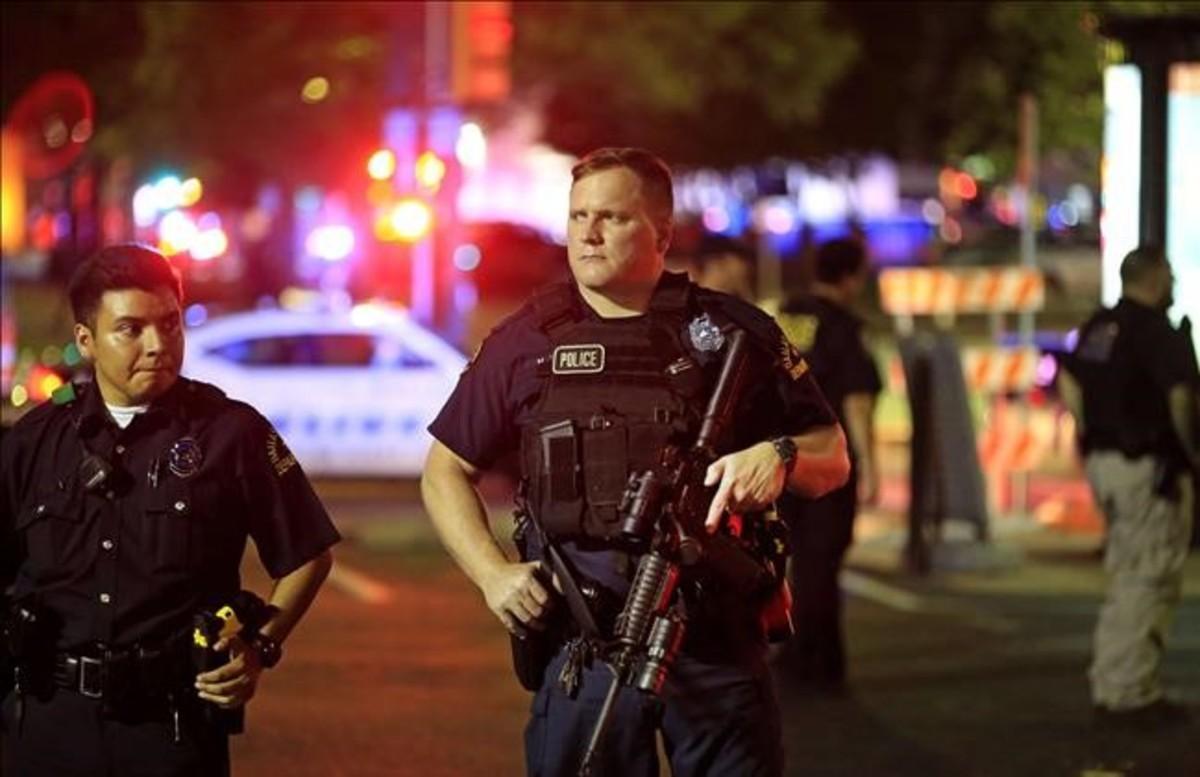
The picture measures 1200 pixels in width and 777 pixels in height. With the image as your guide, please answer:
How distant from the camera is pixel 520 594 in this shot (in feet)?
16.7

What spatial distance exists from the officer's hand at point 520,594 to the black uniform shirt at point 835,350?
518 centimetres

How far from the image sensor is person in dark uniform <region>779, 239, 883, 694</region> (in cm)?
1025

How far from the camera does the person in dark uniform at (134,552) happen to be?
5.02 meters

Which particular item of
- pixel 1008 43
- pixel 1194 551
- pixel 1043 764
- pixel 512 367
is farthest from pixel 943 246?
pixel 512 367

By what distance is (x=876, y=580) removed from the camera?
14.6 meters

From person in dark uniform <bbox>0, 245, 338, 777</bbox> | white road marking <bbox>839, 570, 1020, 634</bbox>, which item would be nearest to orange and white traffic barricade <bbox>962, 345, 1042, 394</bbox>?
white road marking <bbox>839, 570, 1020, 634</bbox>

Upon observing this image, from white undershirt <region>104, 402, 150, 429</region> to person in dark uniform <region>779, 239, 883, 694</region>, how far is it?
5.23 metres

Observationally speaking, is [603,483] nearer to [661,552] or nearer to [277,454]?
[661,552]

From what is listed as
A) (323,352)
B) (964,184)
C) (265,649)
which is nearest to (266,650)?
(265,649)

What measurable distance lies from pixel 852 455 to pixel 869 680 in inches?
55.2

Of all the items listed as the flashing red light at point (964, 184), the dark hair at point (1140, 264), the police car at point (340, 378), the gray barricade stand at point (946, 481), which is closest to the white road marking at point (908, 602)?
the gray barricade stand at point (946, 481)

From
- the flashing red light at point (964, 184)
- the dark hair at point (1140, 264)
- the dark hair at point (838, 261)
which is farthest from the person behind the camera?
the flashing red light at point (964, 184)

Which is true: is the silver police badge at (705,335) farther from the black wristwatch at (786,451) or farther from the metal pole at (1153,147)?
the metal pole at (1153,147)

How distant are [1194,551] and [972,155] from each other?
74.0 ft
